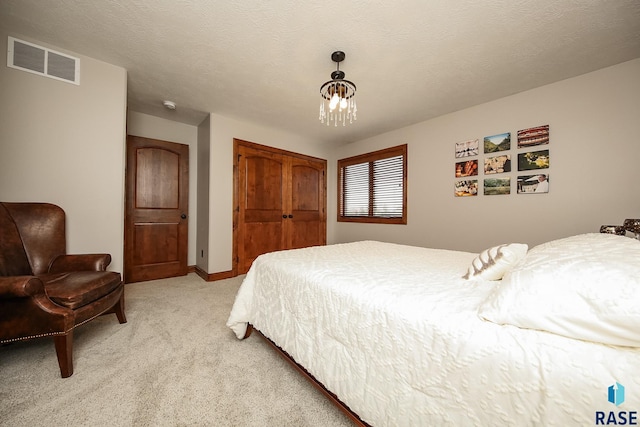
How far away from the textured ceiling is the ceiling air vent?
0.09 metres

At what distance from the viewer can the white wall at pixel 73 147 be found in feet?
6.61

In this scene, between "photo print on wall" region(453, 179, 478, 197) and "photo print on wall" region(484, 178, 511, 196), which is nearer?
"photo print on wall" region(484, 178, 511, 196)

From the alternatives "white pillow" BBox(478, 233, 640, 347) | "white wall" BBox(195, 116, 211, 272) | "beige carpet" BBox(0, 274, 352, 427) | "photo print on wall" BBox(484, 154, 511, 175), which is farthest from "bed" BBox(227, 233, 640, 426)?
Answer: "white wall" BBox(195, 116, 211, 272)

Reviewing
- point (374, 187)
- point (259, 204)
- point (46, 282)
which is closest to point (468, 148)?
point (374, 187)

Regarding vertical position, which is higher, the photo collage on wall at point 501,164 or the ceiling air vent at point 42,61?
the ceiling air vent at point 42,61

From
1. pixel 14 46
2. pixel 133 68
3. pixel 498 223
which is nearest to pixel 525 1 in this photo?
pixel 498 223

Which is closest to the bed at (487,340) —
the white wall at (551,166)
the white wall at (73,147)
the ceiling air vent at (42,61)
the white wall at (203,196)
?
the white wall at (551,166)

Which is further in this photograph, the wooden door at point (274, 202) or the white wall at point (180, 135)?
the wooden door at point (274, 202)

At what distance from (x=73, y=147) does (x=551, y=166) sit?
→ 16.6 ft

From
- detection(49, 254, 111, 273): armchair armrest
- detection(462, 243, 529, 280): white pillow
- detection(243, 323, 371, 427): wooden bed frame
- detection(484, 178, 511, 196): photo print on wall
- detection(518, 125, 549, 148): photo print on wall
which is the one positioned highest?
detection(518, 125, 549, 148): photo print on wall

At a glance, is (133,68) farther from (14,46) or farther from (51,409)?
(51,409)

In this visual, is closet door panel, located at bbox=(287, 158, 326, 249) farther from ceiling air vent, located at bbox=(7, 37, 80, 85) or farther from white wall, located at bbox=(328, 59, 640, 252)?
ceiling air vent, located at bbox=(7, 37, 80, 85)

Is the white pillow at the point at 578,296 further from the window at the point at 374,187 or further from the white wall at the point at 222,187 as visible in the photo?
the white wall at the point at 222,187

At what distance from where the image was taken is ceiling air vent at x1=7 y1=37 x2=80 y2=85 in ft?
6.62
